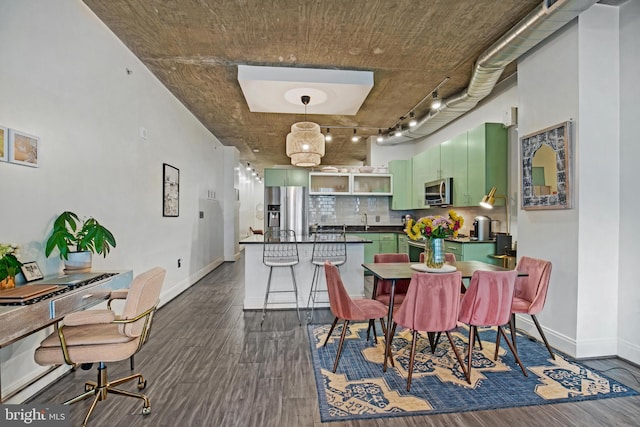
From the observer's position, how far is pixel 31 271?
6.73ft

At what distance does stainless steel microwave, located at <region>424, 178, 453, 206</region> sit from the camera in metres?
5.05

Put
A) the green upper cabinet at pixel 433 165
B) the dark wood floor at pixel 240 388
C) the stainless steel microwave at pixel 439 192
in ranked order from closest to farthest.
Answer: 1. the dark wood floor at pixel 240 388
2. the stainless steel microwave at pixel 439 192
3. the green upper cabinet at pixel 433 165

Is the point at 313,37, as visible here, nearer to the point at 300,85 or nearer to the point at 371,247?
the point at 300,85

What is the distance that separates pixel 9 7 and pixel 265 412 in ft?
10.2

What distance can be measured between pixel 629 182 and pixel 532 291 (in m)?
1.26

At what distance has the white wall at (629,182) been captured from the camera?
8.90 ft

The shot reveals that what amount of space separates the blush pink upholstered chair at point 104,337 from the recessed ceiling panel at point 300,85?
8.55 ft

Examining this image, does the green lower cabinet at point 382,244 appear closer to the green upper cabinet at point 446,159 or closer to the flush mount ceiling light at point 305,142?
the green upper cabinet at point 446,159

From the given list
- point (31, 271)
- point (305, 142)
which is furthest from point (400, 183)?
point (31, 271)

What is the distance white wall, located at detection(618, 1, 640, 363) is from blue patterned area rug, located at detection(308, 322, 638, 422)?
59cm

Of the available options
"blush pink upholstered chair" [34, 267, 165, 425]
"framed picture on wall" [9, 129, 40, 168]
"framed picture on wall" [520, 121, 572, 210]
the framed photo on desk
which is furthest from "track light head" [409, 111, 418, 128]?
the framed photo on desk

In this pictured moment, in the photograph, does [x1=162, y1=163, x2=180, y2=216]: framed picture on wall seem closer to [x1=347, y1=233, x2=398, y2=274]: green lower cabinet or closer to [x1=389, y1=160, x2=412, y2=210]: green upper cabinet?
[x1=347, y1=233, x2=398, y2=274]: green lower cabinet

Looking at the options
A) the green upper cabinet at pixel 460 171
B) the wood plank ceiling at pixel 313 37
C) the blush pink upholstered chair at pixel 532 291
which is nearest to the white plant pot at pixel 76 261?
the wood plank ceiling at pixel 313 37

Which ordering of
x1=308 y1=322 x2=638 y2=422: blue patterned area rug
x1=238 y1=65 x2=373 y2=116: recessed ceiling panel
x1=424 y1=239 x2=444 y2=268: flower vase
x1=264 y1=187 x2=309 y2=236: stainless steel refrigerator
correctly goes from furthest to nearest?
x1=264 y1=187 x2=309 y2=236: stainless steel refrigerator
x1=238 y1=65 x2=373 y2=116: recessed ceiling panel
x1=424 y1=239 x2=444 y2=268: flower vase
x1=308 y1=322 x2=638 y2=422: blue patterned area rug
